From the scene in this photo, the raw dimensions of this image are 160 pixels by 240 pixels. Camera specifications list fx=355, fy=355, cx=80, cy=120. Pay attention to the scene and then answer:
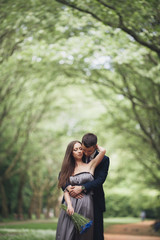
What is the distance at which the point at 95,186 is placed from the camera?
4.72m

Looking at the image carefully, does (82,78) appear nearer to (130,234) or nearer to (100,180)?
(130,234)

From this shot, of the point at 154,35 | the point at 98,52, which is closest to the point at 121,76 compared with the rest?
the point at 98,52

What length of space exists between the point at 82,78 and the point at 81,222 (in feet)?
42.0

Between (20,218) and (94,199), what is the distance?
2477cm

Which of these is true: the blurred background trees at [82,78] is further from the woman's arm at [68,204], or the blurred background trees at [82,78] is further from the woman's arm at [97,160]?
the woman's arm at [68,204]

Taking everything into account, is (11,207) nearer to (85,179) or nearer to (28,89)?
(28,89)

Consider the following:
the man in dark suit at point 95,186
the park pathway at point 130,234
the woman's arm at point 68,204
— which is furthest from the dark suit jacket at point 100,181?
the park pathway at point 130,234

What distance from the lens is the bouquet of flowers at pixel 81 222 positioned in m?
4.55

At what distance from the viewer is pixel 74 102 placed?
24266mm

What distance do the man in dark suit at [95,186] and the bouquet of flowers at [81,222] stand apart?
0.27 meters

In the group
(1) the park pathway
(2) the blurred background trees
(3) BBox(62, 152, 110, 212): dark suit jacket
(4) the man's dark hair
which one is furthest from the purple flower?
(1) the park pathway

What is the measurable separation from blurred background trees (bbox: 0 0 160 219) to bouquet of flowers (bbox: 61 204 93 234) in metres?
4.43

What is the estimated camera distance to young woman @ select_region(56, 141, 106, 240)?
15.4ft

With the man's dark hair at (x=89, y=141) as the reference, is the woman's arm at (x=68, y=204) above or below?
below
